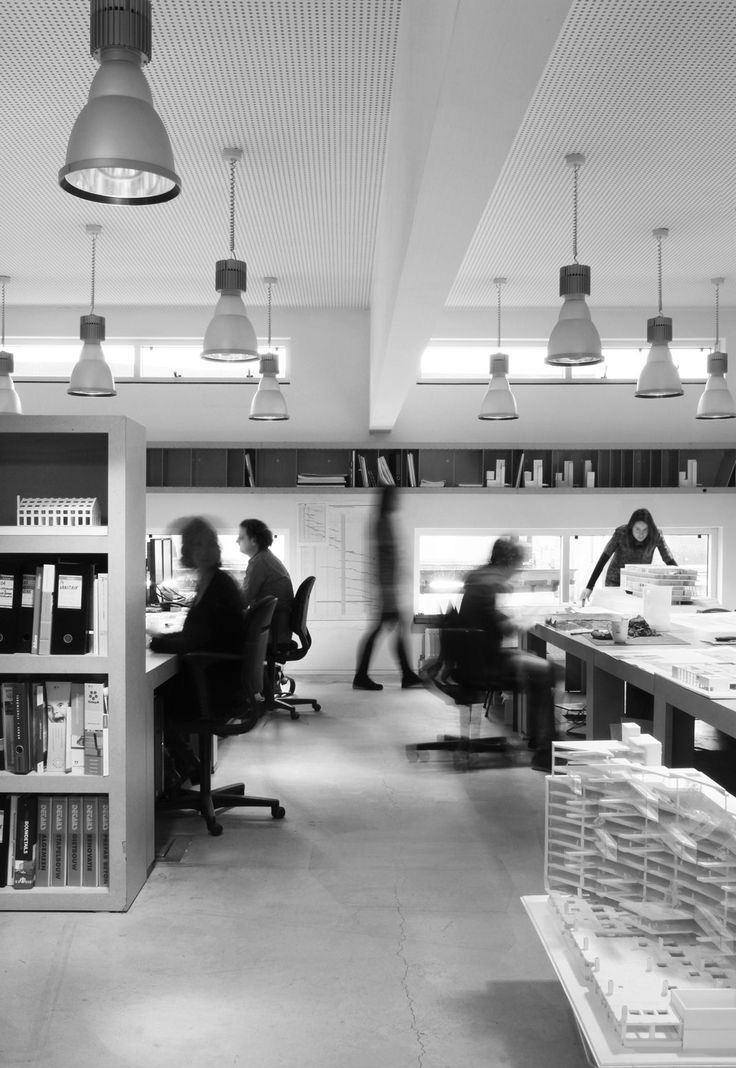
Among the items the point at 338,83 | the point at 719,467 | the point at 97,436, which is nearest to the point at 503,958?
the point at 97,436

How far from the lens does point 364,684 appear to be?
729 centimetres

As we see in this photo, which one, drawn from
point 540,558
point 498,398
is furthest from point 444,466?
point 498,398

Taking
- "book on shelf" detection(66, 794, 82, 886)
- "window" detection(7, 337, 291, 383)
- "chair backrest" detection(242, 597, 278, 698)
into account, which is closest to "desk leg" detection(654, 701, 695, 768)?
"chair backrest" detection(242, 597, 278, 698)

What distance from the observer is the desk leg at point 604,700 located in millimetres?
4219

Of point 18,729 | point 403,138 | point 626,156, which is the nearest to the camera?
point 18,729

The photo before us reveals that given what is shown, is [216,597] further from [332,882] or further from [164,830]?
[332,882]

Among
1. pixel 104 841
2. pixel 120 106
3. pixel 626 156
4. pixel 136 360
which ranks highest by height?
pixel 626 156

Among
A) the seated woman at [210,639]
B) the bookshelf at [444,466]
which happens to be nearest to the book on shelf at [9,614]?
the seated woman at [210,639]

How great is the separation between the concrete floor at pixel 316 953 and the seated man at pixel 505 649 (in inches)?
25.4

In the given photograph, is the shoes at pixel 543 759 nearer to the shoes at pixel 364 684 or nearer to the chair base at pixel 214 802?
the chair base at pixel 214 802

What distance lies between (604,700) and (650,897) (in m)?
2.54

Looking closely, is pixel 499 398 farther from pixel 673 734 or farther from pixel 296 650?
pixel 673 734

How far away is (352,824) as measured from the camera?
391 centimetres

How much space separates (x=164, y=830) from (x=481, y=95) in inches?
127
